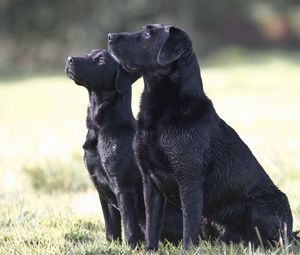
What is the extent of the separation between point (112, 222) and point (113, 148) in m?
0.65

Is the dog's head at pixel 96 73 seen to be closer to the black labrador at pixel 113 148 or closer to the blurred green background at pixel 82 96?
the black labrador at pixel 113 148

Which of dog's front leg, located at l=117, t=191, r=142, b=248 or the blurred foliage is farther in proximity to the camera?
the blurred foliage

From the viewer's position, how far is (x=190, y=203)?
496cm

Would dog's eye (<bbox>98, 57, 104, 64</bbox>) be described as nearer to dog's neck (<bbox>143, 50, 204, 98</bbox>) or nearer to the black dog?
the black dog

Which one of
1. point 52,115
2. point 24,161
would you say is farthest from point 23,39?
point 24,161

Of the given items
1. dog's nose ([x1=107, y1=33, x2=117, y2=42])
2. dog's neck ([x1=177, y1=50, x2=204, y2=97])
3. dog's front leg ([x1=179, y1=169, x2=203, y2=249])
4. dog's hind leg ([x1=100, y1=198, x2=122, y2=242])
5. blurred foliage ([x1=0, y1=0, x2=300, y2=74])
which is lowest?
dog's hind leg ([x1=100, y1=198, x2=122, y2=242])

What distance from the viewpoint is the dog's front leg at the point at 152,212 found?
17.2ft

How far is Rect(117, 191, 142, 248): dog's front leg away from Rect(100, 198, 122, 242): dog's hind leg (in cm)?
24

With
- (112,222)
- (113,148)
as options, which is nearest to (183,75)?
(113,148)

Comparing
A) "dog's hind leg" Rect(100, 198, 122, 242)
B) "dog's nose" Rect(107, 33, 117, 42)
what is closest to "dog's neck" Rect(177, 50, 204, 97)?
"dog's nose" Rect(107, 33, 117, 42)

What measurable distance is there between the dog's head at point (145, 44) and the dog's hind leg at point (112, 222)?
1.25m

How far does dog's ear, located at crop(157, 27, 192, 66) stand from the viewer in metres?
5.00

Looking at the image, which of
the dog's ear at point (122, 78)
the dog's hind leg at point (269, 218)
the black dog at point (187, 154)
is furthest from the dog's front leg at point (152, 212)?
the dog's ear at point (122, 78)

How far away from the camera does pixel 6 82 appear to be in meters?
29.8
